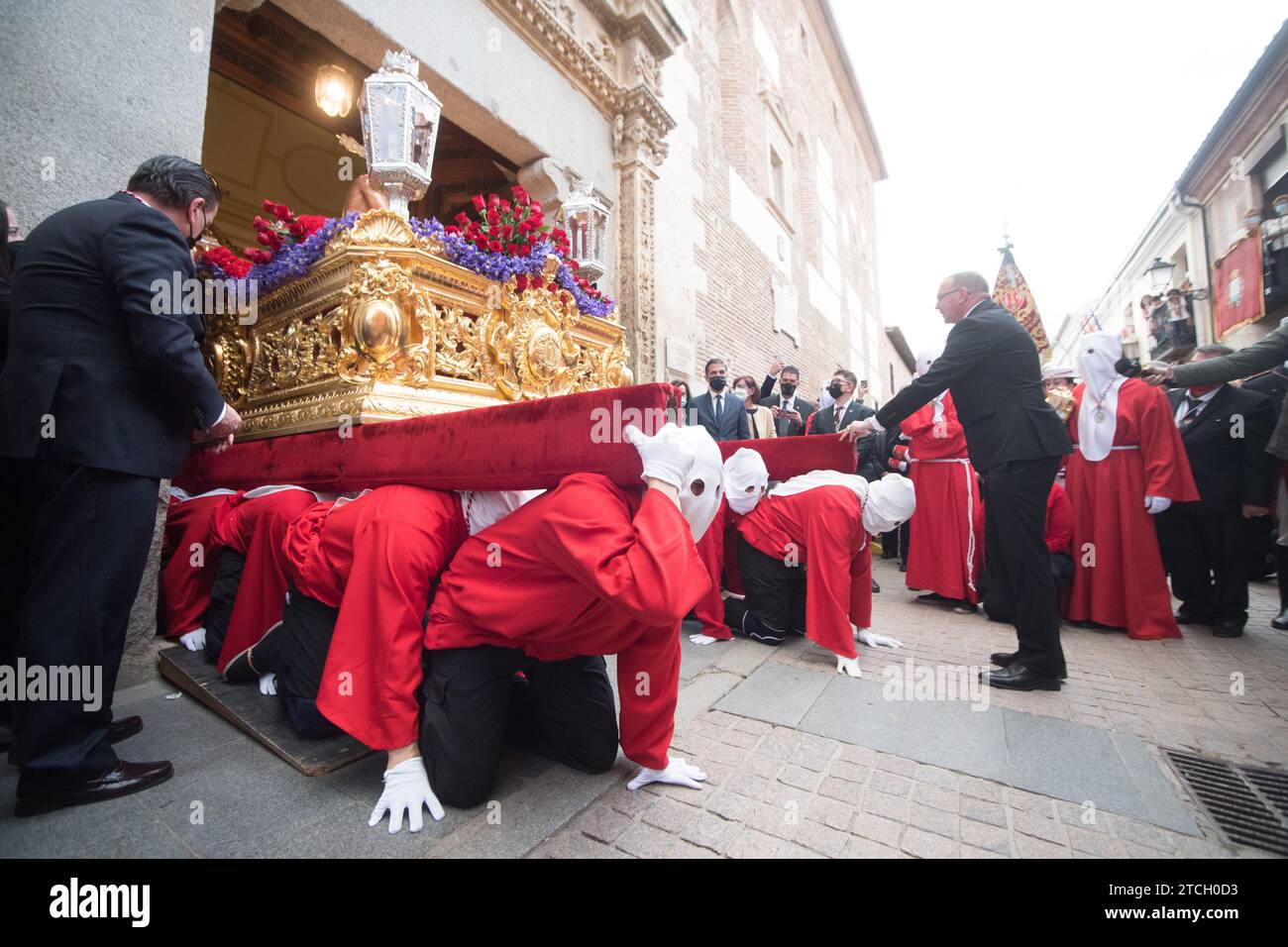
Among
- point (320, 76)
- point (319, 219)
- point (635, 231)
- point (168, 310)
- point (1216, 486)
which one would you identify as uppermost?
point (320, 76)

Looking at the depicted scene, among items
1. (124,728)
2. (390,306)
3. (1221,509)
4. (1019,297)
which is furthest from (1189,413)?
(1019,297)

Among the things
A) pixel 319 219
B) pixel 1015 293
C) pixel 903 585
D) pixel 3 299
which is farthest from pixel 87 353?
pixel 1015 293

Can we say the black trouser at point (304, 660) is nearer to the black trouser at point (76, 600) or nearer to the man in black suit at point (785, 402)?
the black trouser at point (76, 600)

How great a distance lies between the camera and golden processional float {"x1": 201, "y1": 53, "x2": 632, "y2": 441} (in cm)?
293

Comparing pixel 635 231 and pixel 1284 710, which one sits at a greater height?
pixel 635 231

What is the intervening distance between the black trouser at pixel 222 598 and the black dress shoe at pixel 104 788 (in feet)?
3.27

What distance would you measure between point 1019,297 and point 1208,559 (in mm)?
8495

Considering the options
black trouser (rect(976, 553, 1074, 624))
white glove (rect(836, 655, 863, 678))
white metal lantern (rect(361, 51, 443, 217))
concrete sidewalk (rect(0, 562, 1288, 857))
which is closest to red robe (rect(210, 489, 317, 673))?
concrete sidewalk (rect(0, 562, 1288, 857))

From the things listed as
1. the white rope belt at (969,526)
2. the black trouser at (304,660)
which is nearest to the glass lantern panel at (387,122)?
the black trouser at (304,660)

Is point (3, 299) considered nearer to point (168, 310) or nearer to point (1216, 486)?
point (168, 310)

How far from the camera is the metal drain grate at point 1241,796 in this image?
163cm

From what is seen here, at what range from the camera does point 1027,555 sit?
2.91 meters

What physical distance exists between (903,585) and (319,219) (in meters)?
5.84

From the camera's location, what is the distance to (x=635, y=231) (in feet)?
22.1
